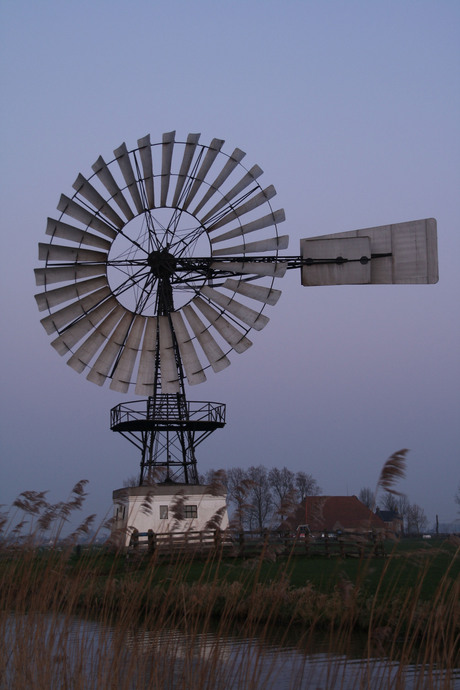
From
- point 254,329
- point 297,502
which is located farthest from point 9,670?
point 254,329

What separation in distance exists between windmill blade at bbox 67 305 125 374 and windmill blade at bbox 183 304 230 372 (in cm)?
149

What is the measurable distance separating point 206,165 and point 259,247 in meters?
2.09

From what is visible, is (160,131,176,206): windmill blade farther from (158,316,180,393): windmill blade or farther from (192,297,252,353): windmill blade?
(158,316,180,393): windmill blade

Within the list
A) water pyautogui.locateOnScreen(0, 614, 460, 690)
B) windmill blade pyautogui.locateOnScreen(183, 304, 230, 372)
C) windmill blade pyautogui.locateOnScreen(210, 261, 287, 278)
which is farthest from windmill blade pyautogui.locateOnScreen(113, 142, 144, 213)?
water pyautogui.locateOnScreen(0, 614, 460, 690)

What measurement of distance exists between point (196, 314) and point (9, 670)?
11.0 meters

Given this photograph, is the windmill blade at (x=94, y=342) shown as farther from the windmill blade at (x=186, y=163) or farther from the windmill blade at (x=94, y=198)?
the windmill blade at (x=186, y=163)

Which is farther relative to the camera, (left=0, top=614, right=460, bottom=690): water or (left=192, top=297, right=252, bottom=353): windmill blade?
(left=192, top=297, right=252, bottom=353): windmill blade

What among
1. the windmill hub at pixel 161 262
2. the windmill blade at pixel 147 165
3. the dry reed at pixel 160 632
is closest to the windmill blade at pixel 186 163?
Answer: the windmill blade at pixel 147 165

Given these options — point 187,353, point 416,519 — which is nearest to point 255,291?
point 187,353

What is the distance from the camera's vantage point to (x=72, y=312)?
16484 millimetres

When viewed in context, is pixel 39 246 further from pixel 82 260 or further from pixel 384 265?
pixel 384 265

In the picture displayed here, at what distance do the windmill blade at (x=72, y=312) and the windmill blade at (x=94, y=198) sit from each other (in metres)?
1.58

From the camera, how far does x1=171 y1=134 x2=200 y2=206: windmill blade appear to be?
53.8ft

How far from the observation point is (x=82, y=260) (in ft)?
54.6
